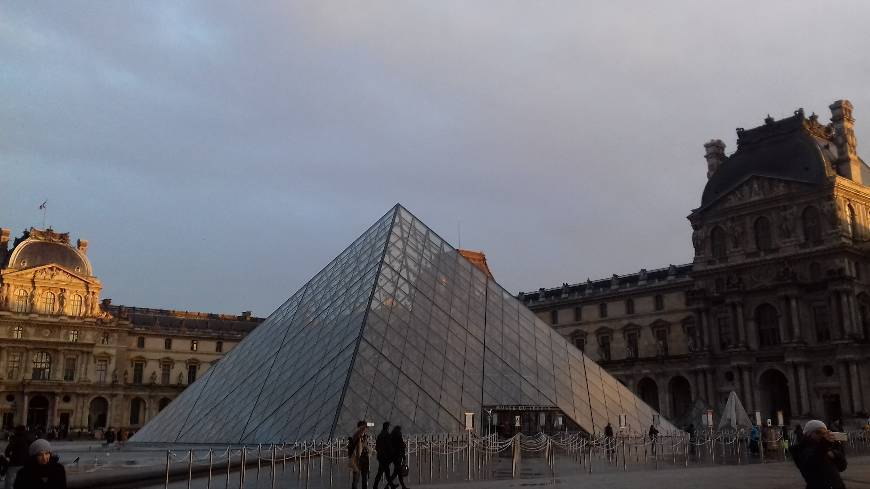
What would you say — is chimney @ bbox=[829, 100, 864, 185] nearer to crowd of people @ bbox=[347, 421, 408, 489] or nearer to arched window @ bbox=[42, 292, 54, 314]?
crowd of people @ bbox=[347, 421, 408, 489]

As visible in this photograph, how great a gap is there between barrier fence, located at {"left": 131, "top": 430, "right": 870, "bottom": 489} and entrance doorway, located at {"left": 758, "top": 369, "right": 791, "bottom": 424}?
25.0 m

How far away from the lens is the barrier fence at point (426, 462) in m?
11.5

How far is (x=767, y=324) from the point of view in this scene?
4566 cm

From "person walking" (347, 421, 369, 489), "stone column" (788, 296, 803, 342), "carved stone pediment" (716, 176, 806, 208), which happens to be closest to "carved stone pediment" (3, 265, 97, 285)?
"carved stone pediment" (716, 176, 806, 208)

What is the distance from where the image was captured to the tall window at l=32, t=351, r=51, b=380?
2327 inches

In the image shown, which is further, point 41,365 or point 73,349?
point 73,349

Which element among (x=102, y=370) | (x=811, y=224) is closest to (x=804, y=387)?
(x=811, y=224)

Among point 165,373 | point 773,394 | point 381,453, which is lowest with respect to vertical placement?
point 381,453

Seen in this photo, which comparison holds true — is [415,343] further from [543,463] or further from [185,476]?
[185,476]

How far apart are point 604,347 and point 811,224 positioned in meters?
18.0

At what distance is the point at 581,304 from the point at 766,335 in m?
15.7

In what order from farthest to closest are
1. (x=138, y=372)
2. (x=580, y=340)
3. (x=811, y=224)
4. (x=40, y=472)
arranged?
(x=138, y=372) < (x=580, y=340) < (x=811, y=224) < (x=40, y=472)

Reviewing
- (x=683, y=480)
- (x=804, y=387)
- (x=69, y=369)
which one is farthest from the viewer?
(x=69, y=369)

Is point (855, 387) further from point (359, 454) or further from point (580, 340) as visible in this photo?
point (359, 454)
